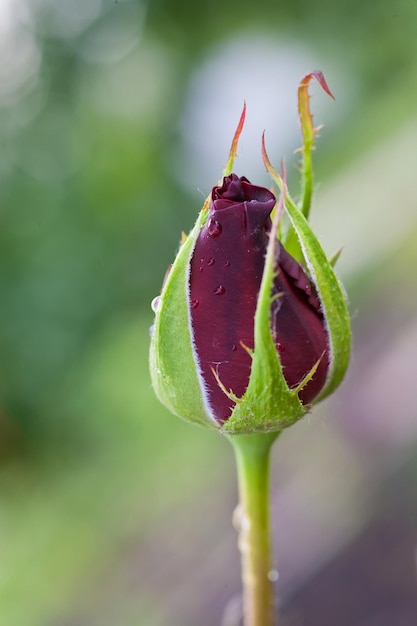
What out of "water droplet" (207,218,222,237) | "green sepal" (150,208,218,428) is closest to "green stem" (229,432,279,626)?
"green sepal" (150,208,218,428)

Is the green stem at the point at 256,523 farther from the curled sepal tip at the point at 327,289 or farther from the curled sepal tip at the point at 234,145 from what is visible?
the curled sepal tip at the point at 234,145

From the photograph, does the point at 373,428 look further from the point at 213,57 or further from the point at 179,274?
the point at 213,57

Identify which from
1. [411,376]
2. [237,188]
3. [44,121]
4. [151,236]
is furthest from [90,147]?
[237,188]

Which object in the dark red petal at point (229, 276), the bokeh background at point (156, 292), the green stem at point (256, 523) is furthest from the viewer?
the bokeh background at point (156, 292)

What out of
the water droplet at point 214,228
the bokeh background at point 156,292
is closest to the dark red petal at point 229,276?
the water droplet at point 214,228

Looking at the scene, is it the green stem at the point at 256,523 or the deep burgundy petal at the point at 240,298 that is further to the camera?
the green stem at the point at 256,523

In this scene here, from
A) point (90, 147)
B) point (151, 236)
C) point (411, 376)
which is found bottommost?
point (411, 376)
